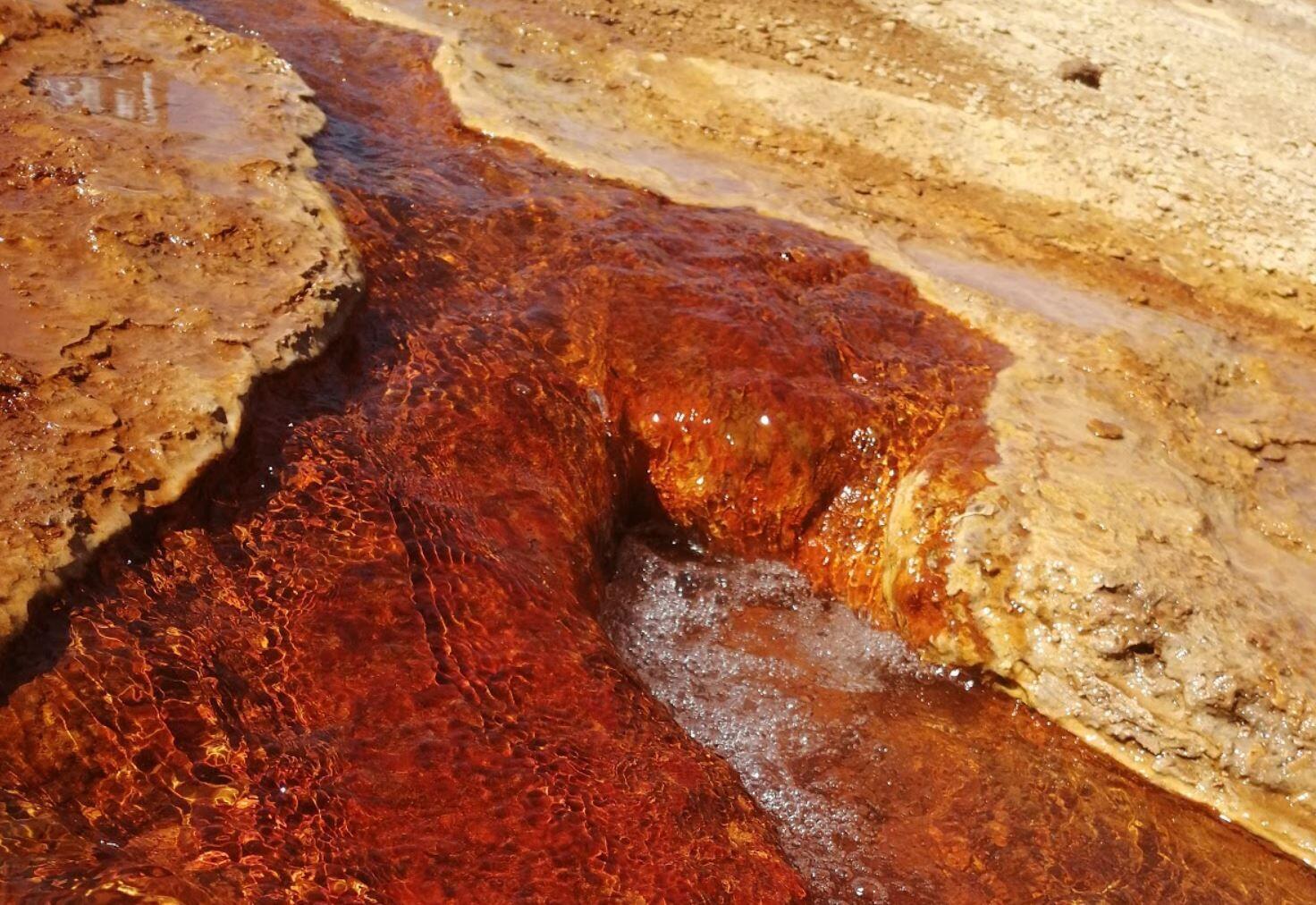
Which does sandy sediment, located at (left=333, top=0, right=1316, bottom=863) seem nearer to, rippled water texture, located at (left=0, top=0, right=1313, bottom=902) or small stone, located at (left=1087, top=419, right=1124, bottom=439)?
small stone, located at (left=1087, top=419, right=1124, bottom=439)

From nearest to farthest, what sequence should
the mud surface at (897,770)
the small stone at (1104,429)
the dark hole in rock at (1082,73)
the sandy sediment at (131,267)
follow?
1. the sandy sediment at (131,267)
2. the mud surface at (897,770)
3. the small stone at (1104,429)
4. the dark hole in rock at (1082,73)

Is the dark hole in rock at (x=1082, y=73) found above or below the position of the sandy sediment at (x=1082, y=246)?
above

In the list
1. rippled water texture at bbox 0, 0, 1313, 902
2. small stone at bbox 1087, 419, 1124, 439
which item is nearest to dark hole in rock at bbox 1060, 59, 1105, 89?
rippled water texture at bbox 0, 0, 1313, 902

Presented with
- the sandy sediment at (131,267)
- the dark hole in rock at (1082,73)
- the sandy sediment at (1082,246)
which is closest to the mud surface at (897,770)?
the sandy sediment at (1082,246)

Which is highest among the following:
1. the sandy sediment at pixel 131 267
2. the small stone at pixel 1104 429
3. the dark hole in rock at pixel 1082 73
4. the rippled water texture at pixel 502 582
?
the dark hole in rock at pixel 1082 73

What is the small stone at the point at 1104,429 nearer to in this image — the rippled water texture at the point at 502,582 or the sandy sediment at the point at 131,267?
the rippled water texture at the point at 502,582

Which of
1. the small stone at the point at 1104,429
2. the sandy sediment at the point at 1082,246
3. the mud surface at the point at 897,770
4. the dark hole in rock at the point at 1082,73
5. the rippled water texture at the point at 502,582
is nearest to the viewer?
the rippled water texture at the point at 502,582
